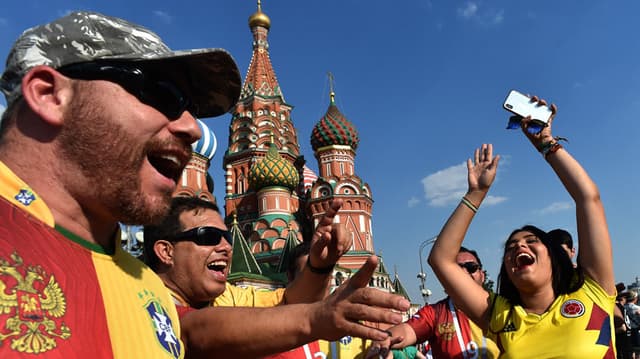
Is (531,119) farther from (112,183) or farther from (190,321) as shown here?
(112,183)

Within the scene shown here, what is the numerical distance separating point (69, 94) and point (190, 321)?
3.15 ft

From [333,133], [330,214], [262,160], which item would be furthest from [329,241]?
[333,133]

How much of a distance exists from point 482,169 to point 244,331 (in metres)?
1.90

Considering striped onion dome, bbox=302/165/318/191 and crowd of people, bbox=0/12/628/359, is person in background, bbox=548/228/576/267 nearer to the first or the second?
crowd of people, bbox=0/12/628/359

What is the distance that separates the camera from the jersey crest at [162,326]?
4.83ft

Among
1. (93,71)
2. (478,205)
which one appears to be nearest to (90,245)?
(93,71)

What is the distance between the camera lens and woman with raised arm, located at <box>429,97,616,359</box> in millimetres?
2645

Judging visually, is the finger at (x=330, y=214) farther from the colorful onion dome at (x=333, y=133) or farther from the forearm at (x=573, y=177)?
the colorful onion dome at (x=333, y=133)

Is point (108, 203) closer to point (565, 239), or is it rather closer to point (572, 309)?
point (572, 309)

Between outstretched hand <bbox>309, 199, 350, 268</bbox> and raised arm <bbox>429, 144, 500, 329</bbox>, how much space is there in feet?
2.94

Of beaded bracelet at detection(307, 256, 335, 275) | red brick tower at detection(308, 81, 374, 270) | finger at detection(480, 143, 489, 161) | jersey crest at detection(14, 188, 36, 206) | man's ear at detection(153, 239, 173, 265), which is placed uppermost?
red brick tower at detection(308, 81, 374, 270)

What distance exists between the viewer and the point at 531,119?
119 inches

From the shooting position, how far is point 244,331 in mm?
1684

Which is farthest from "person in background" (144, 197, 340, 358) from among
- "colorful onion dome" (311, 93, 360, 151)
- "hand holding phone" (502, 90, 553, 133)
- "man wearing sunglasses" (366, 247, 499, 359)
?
"colorful onion dome" (311, 93, 360, 151)
